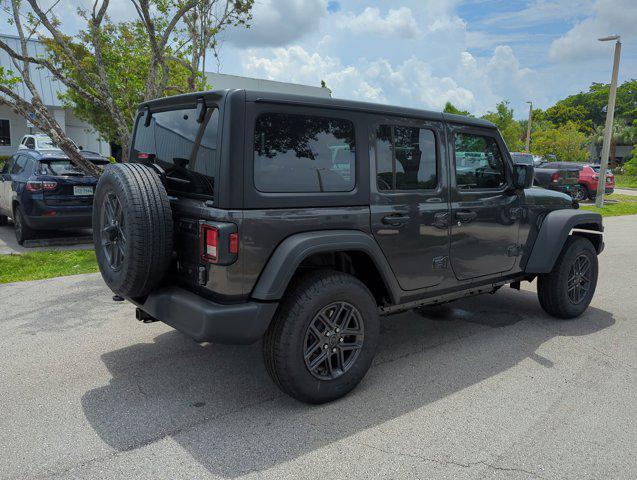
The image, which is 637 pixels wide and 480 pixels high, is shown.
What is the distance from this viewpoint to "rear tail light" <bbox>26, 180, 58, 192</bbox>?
809 cm

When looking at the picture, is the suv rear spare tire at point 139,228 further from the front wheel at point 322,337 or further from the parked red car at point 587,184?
the parked red car at point 587,184

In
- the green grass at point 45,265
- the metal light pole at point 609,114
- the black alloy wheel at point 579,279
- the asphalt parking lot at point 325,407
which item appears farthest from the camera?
the metal light pole at point 609,114

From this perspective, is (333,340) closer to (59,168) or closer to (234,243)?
(234,243)

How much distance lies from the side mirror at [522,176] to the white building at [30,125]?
797 inches

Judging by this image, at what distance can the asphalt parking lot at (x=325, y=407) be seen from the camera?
2697 millimetres

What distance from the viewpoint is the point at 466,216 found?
408cm

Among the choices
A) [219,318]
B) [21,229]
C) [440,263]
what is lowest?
[21,229]

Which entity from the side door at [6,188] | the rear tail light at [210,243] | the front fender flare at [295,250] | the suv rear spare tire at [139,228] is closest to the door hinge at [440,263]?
the front fender flare at [295,250]

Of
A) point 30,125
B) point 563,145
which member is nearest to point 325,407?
point 30,125

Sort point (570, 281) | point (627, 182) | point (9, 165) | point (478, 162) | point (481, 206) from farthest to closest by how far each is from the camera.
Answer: point (627, 182)
point (9, 165)
point (570, 281)
point (478, 162)
point (481, 206)

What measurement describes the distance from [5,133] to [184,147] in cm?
2683

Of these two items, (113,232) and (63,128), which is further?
(63,128)

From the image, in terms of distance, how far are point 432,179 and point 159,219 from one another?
205 cm

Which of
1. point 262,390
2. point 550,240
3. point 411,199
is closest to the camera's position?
point 262,390
